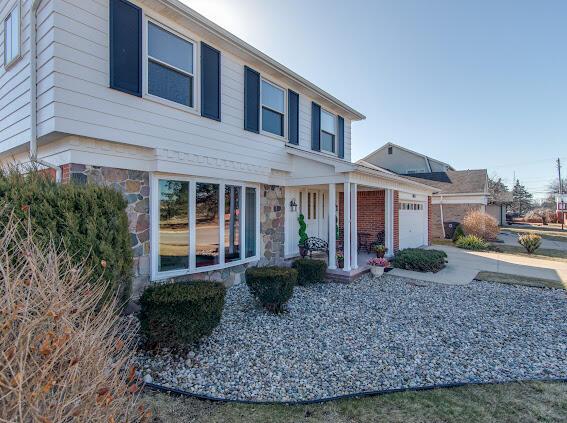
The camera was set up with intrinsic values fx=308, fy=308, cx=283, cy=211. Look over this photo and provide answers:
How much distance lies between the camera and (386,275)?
970cm

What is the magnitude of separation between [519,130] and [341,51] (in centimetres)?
1975

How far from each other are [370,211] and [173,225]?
8604mm

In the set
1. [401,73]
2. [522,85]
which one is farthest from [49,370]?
[522,85]

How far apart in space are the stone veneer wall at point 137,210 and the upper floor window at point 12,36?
3003 mm

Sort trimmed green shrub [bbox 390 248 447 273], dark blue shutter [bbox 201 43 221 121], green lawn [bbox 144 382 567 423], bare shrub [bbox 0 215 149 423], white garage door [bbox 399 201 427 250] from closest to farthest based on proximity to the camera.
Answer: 1. bare shrub [bbox 0 215 149 423]
2. green lawn [bbox 144 382 567 423]
3. dark blue shutter [bbox 201 43 221 121]
4. trimmed green shrub [bbox 390 248 447 273]
5. white garage door [bbox 399 201 427 250]

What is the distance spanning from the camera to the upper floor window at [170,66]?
235 inches

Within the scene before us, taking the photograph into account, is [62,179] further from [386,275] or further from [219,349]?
[386,275]

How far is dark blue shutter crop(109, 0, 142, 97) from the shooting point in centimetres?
529

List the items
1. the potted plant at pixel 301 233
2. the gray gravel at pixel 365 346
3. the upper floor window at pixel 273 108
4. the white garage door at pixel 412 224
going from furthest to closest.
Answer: the white garage door at pixel 412 224
the potted plant at pixel 301 233
the upper floor window at pixel 273 108
the gray gravel at pixel 365 346

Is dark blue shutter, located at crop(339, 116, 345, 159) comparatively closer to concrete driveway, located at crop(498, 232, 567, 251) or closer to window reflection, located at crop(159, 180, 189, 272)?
window reflection, located at crop(159, 180, 189, 272)

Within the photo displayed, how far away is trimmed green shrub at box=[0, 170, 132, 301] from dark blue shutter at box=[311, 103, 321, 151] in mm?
7507

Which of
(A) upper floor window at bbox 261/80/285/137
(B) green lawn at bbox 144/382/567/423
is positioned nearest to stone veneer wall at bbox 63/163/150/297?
(B) green lawn at bbox 144/382/567/423

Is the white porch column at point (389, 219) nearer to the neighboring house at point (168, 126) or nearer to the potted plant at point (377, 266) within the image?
the neighboring house at point (168, 126)

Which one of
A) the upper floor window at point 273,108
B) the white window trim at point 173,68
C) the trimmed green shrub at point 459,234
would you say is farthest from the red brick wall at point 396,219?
the white window trim at point 173,68
